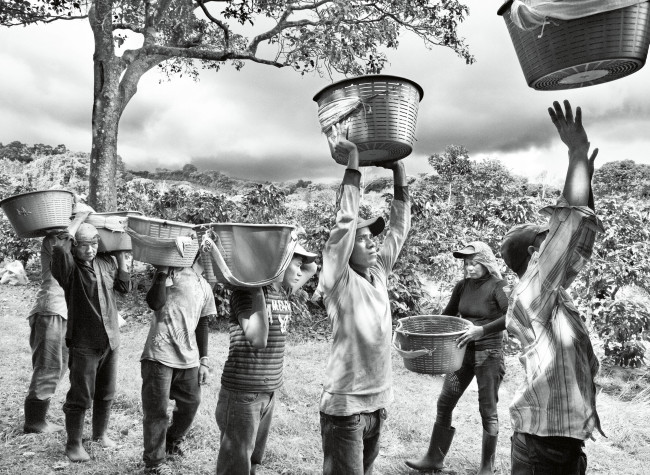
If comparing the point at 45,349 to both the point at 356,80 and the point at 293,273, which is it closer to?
the point at 293,273

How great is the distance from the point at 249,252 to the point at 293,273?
0.54 meters

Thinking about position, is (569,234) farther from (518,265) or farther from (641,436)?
(641,436)

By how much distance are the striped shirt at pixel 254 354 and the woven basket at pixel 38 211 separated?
6.33 ft

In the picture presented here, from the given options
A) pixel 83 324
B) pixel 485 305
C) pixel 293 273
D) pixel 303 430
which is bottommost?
pixel 303 430

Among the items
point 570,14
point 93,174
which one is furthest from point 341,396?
point 93,174

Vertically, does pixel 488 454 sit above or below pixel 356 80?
below

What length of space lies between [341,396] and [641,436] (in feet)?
11.3

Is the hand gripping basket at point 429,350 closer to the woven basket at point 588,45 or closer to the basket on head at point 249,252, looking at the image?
the basket on head at point 249,252

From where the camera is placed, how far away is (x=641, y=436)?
4.64 meters

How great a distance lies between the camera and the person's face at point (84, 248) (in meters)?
3.86

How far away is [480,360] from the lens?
3836 millimetres

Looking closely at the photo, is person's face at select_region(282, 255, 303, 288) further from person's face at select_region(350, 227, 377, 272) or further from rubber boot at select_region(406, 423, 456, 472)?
rubber boot at select_region(406, 423, 456, 472)

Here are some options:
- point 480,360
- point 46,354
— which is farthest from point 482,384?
point 46,354

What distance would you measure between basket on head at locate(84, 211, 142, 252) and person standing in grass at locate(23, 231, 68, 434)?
0.43m
